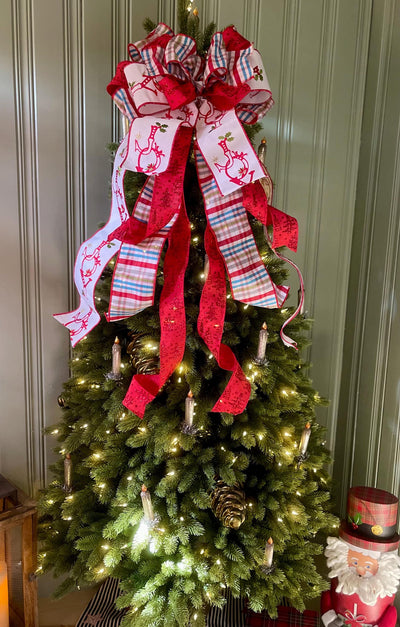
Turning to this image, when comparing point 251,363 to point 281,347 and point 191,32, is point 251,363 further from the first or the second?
point 191,32

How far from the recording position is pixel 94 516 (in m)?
1.15

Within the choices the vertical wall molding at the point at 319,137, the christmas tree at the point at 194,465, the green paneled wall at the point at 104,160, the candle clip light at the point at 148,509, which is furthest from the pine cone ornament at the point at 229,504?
the vertical wall molding at the point at 319,137

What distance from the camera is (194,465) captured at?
104 centimetres

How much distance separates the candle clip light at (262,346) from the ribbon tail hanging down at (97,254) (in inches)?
14.7

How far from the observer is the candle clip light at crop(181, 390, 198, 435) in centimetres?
99

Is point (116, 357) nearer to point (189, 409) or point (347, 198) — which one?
point (189, 409)

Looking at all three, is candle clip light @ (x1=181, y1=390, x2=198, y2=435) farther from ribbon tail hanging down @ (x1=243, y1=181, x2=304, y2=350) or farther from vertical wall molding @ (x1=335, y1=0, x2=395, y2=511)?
vertical wall molding @ (x1=335, y1=0, x2=395, y2=511)

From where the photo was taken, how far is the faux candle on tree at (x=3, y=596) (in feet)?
3.66

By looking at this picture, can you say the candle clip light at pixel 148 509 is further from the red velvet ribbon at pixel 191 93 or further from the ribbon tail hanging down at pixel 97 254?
the red velvet ribbon at pixel 191 93

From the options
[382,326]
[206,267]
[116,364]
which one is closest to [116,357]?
[116,364]

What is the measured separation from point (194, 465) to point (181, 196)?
1.97 ft

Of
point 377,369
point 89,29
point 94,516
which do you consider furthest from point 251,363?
point 89,29

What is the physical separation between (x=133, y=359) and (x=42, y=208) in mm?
578

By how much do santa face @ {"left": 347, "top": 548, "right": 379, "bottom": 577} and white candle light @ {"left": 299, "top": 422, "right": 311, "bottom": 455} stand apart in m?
0.31
